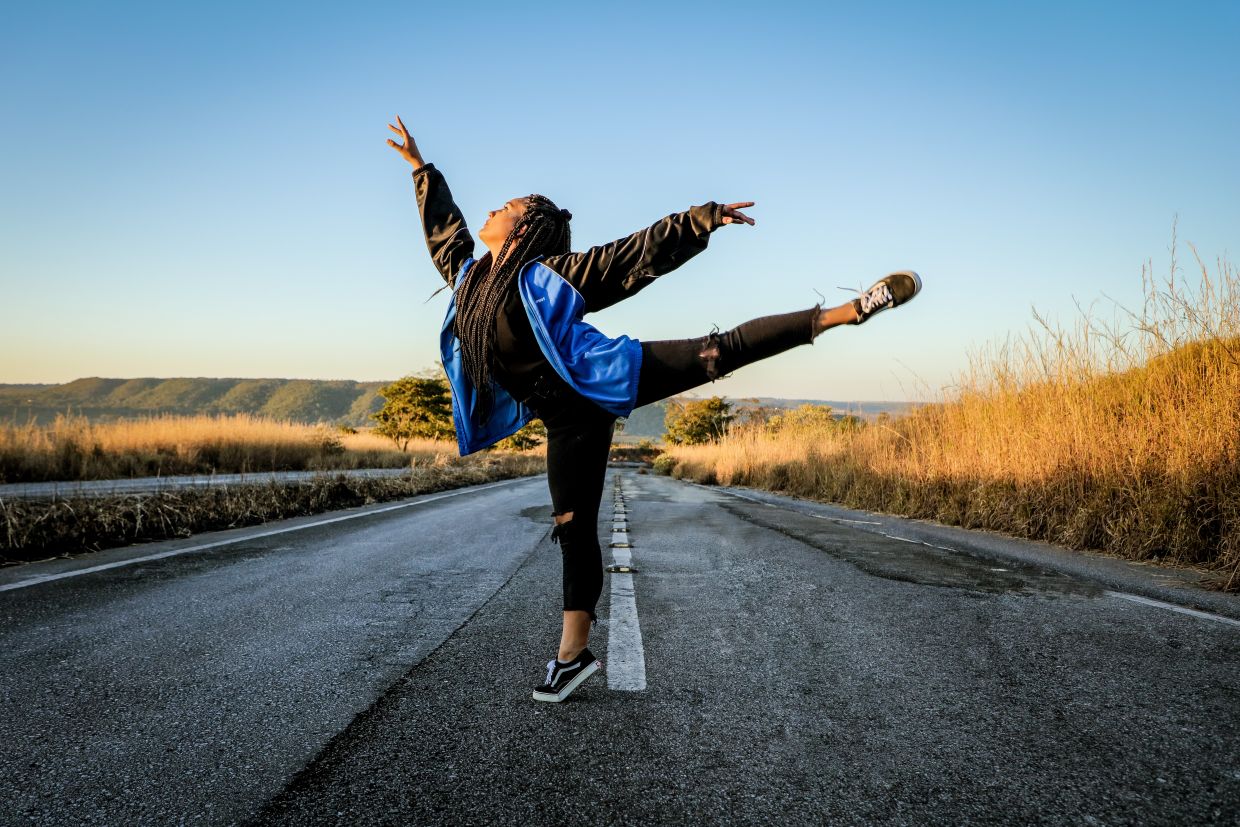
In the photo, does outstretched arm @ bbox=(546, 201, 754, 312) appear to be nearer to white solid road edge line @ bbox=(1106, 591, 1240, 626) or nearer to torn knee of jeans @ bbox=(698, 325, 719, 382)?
torn knee of jeans @ bbox=(698, 325, 719, 382)

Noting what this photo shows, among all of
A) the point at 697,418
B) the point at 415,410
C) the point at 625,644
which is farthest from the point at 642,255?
the point at 697,418

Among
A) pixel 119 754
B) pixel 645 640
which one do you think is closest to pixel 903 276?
pixel 645 640

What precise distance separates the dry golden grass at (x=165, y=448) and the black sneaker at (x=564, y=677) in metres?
12.8

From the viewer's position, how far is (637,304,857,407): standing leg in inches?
89.0

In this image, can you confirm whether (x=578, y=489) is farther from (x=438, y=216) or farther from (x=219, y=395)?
(x=219, y=395)

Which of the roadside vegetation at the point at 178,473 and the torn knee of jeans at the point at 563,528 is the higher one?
the torn knee of jeans at the point at 563,528

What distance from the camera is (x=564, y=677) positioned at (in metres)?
2.29

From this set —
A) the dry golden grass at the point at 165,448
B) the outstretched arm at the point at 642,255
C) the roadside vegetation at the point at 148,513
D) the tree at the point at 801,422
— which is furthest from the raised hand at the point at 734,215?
the tree at the point at 801,422

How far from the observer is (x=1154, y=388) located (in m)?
6.36

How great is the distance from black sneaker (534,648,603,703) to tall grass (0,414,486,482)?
40.1 feet

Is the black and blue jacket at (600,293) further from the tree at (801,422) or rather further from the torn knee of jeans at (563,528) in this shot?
the tree at (801,422)

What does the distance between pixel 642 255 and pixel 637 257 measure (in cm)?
2

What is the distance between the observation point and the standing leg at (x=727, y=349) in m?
2.26

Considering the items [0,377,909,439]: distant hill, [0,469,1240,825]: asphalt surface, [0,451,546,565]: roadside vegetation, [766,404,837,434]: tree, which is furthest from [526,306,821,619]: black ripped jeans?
[0,377,909,439]: distant hill
